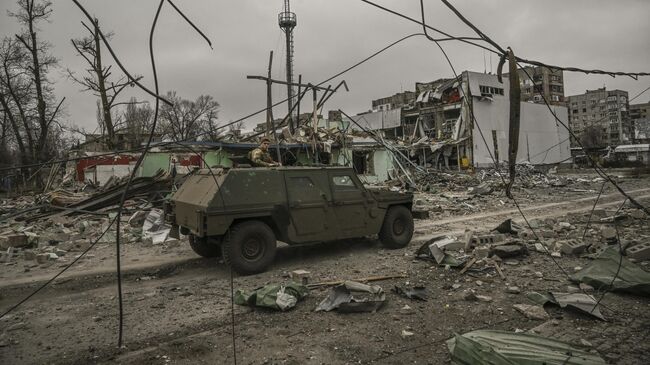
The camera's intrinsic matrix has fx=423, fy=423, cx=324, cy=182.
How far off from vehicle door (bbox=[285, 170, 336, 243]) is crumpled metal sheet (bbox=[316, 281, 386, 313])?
193 centimetres

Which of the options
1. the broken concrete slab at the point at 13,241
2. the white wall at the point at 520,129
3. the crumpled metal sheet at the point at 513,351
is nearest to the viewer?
the crumpled metal sheet at the point at 513,351

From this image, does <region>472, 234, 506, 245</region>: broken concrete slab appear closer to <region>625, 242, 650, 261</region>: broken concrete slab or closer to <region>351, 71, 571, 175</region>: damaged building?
<region>625, 242, 650, 261</region>: broken concrete slab

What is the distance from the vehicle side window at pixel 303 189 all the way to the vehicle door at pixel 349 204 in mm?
362

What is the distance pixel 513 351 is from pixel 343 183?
4.76m

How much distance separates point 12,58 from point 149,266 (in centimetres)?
2071

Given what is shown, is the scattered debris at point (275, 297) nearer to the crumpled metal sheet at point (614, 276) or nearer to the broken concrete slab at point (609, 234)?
the crumpled metal sheet at point (614, 276)

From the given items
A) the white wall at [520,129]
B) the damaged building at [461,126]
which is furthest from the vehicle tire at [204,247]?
the white wall at [520,129]

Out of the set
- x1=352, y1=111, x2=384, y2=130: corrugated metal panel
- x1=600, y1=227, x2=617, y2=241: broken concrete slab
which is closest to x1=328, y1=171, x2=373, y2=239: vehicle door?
x1=600, y1=227, x2=617, y2=241: broken concrete slab

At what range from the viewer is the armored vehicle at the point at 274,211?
625 centimetres

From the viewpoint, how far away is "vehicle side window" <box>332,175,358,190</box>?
7464mm

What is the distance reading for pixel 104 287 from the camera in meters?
6.14

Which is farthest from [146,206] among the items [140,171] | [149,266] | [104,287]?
[104,287]

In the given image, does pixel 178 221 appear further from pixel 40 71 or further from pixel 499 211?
pixel 40 71

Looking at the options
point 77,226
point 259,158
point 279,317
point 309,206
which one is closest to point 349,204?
point 309,206
